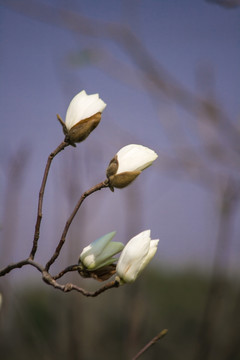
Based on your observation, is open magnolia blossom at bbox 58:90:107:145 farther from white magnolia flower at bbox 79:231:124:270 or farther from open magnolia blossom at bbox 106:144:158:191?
white magnolia flower at bbox 79:231:124:270

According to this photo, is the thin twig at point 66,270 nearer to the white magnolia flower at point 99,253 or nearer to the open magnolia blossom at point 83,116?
the white magnolia flower at point 99,253

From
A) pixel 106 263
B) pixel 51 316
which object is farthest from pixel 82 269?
pixel 51 316

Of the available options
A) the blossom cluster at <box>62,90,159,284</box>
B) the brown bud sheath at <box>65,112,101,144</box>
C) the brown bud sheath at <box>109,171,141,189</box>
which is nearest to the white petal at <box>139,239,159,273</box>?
the blossom cluster at <box>62,90,159,284</box>

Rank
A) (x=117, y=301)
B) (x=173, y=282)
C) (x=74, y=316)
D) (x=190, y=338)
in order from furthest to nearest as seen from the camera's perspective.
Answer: (x=173, y=282) < (x=117, y=301) < (x=190, y=338) < (x=74, y=316)

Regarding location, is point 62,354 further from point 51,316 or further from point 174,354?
point 174,354

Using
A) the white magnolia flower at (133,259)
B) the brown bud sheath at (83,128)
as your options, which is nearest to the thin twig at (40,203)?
the brown bud sheath at (83,128)
